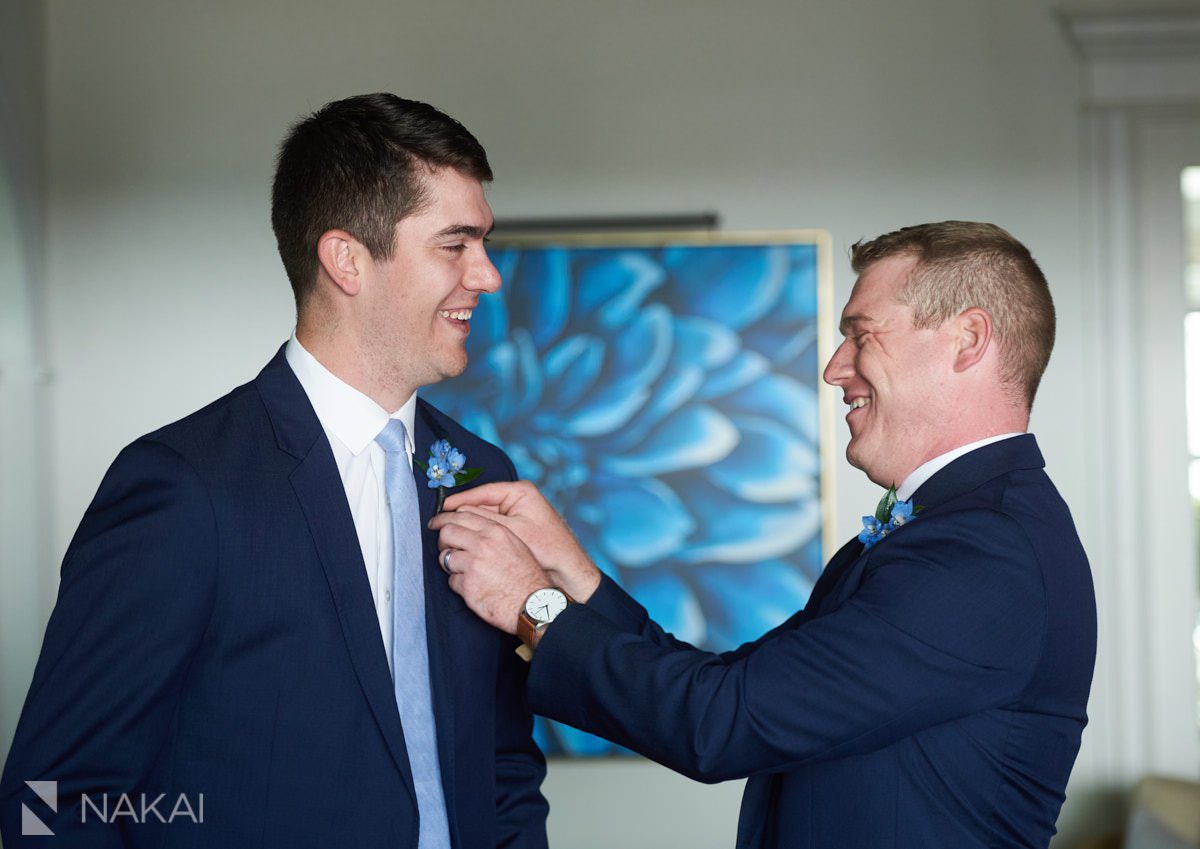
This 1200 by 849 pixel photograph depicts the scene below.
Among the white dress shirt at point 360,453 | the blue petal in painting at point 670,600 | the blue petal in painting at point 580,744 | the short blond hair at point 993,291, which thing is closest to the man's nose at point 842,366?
the short blond hair at point 993,291

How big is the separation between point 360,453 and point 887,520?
0.82 meters

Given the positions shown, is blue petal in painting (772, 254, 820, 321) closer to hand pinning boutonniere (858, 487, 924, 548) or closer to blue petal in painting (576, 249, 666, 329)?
blue petal in painting (576, 249, 666, 329)

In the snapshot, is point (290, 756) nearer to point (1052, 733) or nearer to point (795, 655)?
point (795, 655)

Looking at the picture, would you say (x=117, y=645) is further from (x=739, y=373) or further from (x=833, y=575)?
(x=739, y=373)

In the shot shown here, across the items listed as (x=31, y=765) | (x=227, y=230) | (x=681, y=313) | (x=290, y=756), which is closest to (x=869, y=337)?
(x=290, y=756)

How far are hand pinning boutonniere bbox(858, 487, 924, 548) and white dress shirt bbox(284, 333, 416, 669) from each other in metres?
0.71

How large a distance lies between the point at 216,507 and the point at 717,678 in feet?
2.34

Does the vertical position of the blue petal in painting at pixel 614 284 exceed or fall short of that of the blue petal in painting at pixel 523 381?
it exceeds it

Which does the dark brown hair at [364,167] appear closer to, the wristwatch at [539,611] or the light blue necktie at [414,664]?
the light blue necktie at [414,664]

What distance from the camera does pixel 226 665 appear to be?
5.37 ft

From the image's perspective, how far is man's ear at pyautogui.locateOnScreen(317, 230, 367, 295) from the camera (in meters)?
1.91

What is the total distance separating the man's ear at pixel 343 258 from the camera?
1.91 metres

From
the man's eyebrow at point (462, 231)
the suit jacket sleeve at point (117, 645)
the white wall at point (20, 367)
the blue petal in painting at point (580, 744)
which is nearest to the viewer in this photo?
the suit jacket sleeve at point (117, 645)

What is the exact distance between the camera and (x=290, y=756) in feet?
5.40
